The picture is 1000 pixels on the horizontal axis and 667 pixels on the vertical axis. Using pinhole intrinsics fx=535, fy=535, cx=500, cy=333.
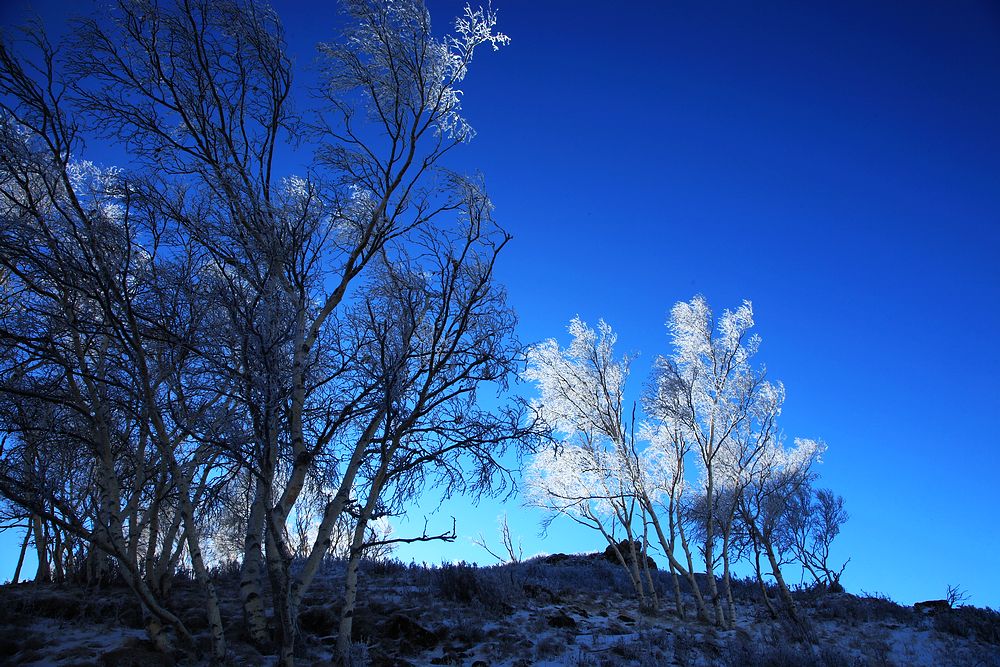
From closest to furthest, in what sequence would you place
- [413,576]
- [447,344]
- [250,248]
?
[250,248], [447,344], [413,576]

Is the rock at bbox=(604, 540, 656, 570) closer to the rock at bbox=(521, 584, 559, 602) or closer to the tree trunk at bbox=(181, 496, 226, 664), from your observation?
the rock at bbox=(521, 584, 559, 602)

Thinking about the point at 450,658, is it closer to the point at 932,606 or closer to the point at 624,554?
the point at 932,606

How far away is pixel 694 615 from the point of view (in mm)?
13242

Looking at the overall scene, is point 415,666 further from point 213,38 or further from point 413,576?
point 213,38

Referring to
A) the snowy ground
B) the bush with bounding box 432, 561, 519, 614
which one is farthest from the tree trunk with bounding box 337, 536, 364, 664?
the bush with bounding box 432, 561, 519, 614

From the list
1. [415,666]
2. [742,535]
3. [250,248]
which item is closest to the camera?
[250,248]

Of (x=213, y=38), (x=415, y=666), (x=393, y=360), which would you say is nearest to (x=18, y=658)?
(x=415, y=666)

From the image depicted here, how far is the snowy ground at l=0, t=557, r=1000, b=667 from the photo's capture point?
6488 mm

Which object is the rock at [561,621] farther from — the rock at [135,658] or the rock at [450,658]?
the rock at [135,658]

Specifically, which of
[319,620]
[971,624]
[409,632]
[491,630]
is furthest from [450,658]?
[971,624]

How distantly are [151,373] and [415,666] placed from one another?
505 centimetres

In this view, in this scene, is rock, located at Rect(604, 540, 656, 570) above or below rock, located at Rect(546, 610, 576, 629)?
above

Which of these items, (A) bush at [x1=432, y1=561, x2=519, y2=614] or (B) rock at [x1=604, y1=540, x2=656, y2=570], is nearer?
(A) bush at [x1=432, y1=561, x2=519, y2=614]

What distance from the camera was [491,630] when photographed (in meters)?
8.70
